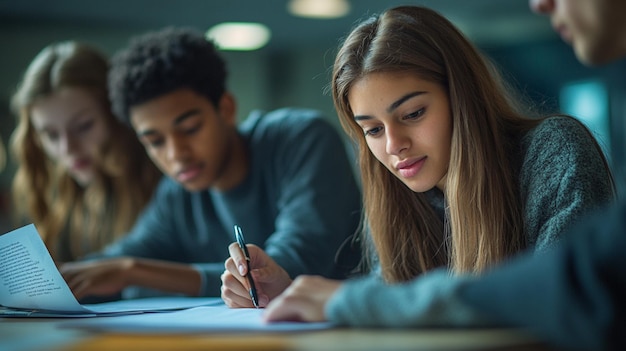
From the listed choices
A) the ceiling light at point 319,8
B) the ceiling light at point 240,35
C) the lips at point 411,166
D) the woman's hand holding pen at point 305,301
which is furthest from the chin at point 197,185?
the ceiling light at point 240,35

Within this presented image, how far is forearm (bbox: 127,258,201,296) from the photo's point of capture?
1.64 m

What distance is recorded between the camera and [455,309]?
0.77m

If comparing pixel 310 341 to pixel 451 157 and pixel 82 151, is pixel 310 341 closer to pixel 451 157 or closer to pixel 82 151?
pixel 451 157

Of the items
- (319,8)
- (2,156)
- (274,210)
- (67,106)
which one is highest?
(319,8)

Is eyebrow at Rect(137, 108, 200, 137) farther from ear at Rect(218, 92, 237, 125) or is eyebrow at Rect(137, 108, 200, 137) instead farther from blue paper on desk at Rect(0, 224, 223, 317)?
blue paper on desk at Rect(0, 224, 223, 317)

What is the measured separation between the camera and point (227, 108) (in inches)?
81.7

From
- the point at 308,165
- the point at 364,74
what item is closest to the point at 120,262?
the point at 308,165

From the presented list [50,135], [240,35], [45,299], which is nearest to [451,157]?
[45,299]

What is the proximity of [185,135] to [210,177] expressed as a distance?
13cm

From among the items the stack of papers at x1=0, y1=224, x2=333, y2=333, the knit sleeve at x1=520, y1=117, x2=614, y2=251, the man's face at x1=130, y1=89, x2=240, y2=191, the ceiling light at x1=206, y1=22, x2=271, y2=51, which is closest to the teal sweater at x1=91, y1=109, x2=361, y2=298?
the man's face at x1=130, y1=89, x2=240, y2=191

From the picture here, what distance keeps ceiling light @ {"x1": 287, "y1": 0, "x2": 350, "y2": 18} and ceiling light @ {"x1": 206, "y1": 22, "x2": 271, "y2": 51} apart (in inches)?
17.3

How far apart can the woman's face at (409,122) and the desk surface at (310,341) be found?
0.54 m

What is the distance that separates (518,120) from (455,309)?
2.17 ft

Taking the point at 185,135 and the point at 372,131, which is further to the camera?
the point at 185,135
